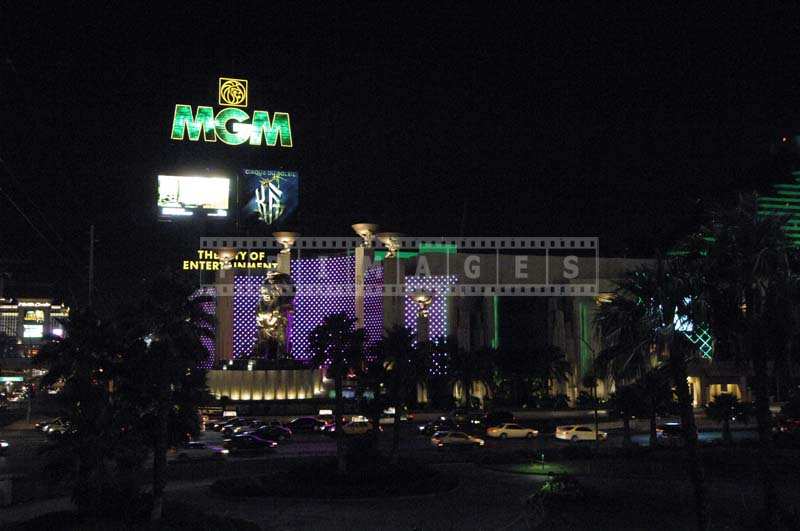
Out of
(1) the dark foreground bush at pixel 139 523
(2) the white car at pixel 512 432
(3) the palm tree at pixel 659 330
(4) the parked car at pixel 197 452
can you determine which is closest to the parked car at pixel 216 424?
(4) the parked car at pixel 197 452

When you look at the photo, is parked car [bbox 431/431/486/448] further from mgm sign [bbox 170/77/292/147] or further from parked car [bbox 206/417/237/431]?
mgm sign [bbox 170/77/292/147]

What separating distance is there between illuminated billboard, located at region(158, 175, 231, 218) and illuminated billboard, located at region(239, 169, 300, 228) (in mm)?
2759

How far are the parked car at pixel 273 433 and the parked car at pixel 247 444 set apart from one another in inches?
74.7

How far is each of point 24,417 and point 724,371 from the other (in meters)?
66.3

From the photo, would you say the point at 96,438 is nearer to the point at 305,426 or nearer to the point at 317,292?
the point at 305,426

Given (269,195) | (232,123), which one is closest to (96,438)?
(269,195)

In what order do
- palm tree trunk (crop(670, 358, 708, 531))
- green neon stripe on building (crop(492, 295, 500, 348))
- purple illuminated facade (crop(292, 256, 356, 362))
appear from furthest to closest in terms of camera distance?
purple illuminated facade (crop(292, 256, 356, 362)) → green neon stripe on building (crop(492, 295, 500, 348)) → palm tree trunk (crop(670, 358, 708, 531))

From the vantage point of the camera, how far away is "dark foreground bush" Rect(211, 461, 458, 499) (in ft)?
91.6

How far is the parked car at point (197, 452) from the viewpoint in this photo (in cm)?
3869

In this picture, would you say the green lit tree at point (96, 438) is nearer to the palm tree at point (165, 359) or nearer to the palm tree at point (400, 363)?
the palm tree at point (165, 359)

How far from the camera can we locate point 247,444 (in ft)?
142

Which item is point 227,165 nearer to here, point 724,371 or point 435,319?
point 435,319

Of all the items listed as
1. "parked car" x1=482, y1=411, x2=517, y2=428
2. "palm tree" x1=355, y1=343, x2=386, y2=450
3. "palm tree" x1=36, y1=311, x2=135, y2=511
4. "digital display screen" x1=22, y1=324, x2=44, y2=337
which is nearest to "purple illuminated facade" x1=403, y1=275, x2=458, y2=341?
"parked car" x1=482, y1=411, x2=517, y2=428

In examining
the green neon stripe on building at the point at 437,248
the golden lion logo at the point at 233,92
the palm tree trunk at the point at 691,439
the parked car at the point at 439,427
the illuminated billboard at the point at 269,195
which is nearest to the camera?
the palm tree trunk at the point at 691,439
